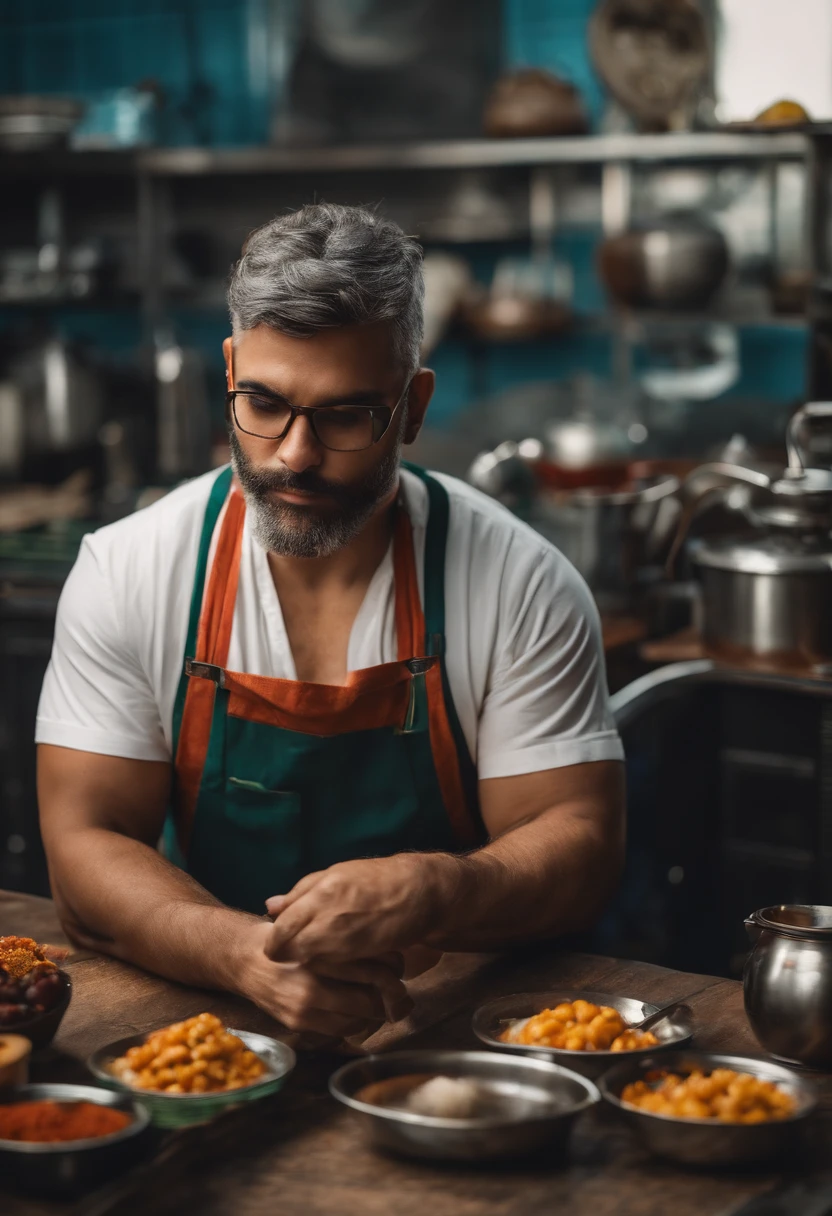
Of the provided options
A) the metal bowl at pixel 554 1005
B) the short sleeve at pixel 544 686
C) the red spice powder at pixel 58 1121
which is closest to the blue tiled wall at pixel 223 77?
the short sleeve at pixel 544 686

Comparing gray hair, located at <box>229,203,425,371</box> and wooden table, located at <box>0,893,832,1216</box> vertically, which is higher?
gray hair, located at <box>229,203,425,371</box>

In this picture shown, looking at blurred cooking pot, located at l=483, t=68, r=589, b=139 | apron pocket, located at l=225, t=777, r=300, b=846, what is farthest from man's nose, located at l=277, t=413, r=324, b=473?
blurred cooking pot, located at l=483, t=68, r=589, b=139

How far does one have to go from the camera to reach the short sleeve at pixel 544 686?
210cm

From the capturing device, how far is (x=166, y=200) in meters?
5.80

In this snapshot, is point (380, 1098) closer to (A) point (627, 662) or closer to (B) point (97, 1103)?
(B) point (97, 1103)

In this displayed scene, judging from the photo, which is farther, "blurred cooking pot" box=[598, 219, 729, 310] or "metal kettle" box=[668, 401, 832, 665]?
"blurred cooking pot" box=[598, 219, 729, 310]

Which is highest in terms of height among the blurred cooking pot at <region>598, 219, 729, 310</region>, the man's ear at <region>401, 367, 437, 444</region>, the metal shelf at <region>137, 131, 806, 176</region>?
the metal shelf at <region>137, 131, 806, 176</region>

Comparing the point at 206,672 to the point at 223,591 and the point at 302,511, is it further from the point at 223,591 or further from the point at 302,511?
the point at 302,511

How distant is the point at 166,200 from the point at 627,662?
3.04 m

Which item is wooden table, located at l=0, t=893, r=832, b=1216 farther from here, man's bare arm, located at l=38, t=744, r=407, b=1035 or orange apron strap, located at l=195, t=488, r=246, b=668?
orange apron strap, located at l=195, t=488, r=246, b=668

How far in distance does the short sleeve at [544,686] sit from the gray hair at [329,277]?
35cm

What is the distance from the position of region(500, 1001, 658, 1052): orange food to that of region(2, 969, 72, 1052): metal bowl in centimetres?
44

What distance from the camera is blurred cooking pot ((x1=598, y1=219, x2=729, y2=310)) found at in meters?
4.62

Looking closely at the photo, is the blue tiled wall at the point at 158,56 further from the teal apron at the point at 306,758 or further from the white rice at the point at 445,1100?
the white rice at the point at 445,1100
